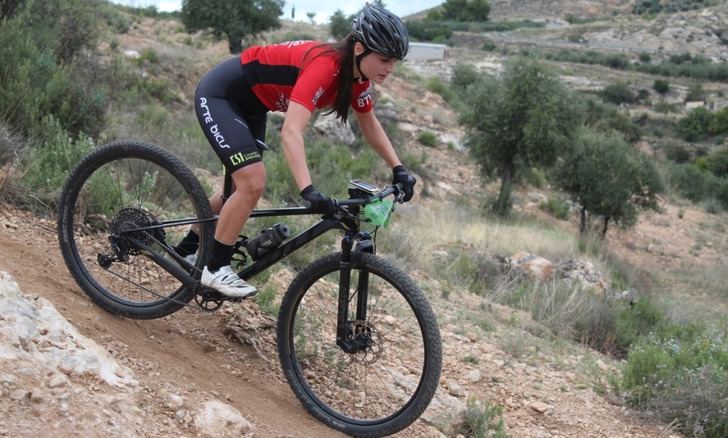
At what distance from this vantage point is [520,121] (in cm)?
2266

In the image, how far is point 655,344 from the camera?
6.41 metres

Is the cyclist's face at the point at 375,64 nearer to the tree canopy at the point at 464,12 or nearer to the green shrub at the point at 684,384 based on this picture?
the green shrub at the point at 684,384

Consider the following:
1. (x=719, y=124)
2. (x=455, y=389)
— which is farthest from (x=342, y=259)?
(x=719, y=124)

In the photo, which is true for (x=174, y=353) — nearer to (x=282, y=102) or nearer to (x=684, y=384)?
(x=282, y=102)

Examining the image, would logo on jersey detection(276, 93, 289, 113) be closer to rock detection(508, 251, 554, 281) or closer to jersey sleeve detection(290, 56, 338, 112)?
jersey sleeve detection(290, 56, 338, 112)

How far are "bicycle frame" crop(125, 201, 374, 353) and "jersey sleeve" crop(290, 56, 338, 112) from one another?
0.55m

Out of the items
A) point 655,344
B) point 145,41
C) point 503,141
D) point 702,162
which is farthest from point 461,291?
point 702,162

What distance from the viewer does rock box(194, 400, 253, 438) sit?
340 centimetres

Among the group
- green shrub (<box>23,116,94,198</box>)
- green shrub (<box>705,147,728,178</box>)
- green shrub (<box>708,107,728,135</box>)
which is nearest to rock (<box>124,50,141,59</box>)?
green shrub (<box>23,116,94,198</box>)

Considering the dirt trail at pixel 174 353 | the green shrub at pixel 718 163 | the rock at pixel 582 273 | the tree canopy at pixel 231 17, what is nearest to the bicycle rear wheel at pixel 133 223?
the dirt trail at pixel 174 353

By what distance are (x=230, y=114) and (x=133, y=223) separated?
37.8 inches

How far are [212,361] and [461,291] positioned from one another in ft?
16.2

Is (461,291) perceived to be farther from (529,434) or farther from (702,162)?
(702,162)

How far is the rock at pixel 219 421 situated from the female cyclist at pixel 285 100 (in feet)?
1.99
